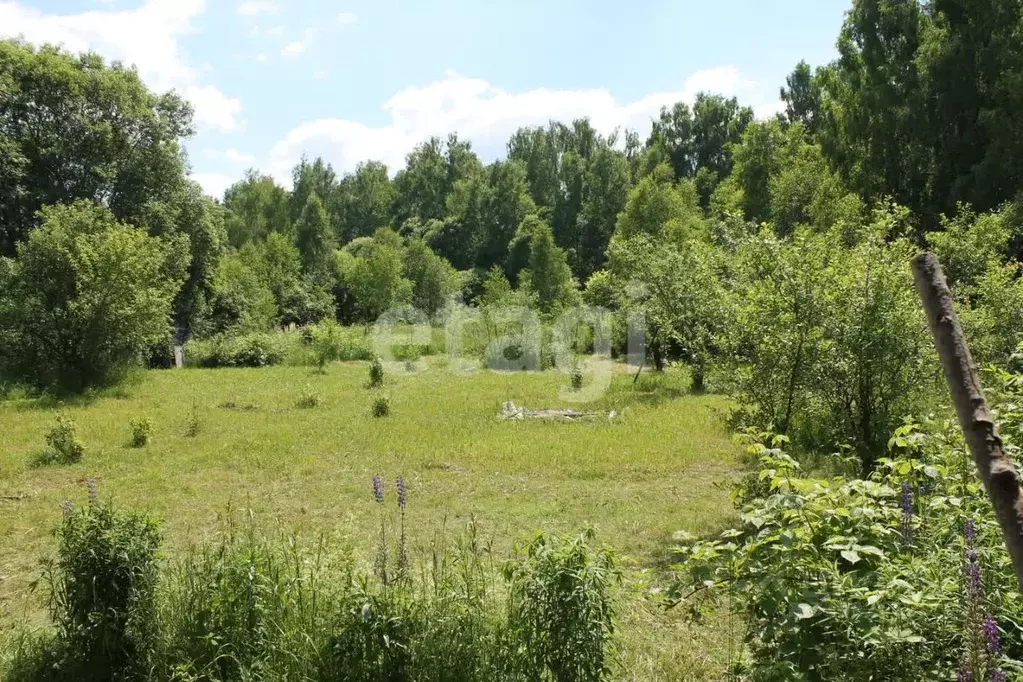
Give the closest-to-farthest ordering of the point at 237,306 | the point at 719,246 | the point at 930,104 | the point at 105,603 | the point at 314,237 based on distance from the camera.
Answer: the point at 105,603, the point at 719,246, the point at 930,104, the point at 237,306, the point at 314,237

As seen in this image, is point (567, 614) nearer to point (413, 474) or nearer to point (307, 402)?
point (413, 474)

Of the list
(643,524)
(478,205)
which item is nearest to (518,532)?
(643,524)

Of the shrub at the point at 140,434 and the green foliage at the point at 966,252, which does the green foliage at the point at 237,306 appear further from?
the green foliage at the point at 966,252

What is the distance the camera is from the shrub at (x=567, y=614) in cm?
293

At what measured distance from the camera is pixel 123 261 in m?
17.1

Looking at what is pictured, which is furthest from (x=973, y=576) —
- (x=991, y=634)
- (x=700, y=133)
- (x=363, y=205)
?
(x=363, y=205)

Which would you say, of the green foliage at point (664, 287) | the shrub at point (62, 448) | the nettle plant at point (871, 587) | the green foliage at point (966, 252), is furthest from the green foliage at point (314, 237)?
the nettle plant at point (871, 587)

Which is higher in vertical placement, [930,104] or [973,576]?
[930,104]

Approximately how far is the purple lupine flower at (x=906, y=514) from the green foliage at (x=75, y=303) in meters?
18.2

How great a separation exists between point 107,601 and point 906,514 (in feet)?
12.6

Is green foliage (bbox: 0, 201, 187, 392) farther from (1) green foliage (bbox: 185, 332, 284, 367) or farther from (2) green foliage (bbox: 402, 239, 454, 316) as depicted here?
(2) green foliage (bbox: 402, 239, 454, 316)

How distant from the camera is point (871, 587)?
2.58 metres

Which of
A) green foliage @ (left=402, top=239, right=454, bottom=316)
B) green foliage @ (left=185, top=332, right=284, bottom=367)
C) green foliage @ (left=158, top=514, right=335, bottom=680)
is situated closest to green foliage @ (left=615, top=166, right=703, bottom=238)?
green foliage @ (left=402, top=239, right=454, bottom=316)

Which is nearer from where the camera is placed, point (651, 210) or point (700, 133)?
point (651, 210)
